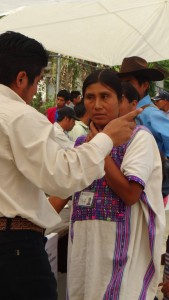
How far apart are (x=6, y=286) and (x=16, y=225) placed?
0.23 meters

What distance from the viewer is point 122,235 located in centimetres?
195

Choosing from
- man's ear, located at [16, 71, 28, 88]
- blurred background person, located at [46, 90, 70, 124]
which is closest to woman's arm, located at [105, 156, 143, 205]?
man's ear, located at [16, 71, 28, 88]

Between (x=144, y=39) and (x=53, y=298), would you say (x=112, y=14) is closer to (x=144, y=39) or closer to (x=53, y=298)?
(x=144, y=39)

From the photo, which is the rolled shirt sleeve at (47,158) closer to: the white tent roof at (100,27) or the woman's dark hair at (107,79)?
the woman's dark hair at (107,79)

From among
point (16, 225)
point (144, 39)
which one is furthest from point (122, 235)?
point (144, 39)

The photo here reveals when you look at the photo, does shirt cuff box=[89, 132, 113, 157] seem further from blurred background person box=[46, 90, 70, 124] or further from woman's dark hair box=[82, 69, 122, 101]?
blurred background person box=[46, 90, 70, 124]

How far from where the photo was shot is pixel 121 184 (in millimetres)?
1883

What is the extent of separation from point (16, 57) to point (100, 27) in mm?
3186

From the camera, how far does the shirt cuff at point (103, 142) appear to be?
60.5 inches

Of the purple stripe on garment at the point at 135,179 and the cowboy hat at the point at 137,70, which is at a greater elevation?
the cowboy hat at the point at 137,70

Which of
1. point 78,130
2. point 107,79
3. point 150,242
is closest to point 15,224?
point 150,242

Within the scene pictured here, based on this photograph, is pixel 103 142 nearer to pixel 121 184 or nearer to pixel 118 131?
pixel 118 131

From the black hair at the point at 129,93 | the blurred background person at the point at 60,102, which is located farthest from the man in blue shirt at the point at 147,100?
the blurred background person at the point at 60,102

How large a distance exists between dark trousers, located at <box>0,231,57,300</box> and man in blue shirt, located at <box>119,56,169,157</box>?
1267 millimetres
